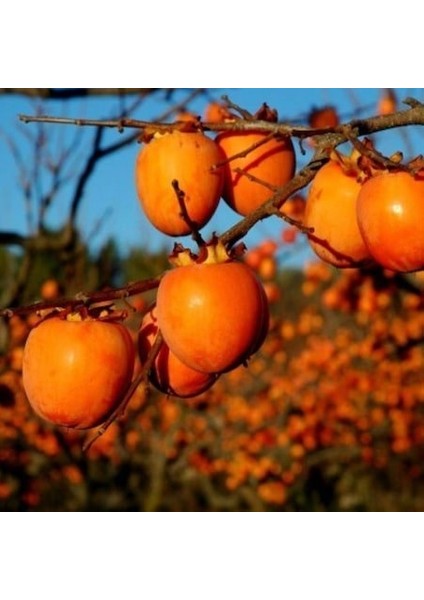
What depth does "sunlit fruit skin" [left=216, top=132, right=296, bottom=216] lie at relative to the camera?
2.82 feet

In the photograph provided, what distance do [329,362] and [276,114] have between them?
9.79ft

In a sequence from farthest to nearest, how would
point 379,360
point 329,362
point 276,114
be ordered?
point 329,362
point 379,360
point 276,114

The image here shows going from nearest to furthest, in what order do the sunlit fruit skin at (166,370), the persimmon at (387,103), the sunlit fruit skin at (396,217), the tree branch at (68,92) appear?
1. the sunlit fruit skin at (396,217)
2. the sunlit fruit skin at (166,370)
3. the tree branch at (68,92)
4. the persimmon at (387,103)

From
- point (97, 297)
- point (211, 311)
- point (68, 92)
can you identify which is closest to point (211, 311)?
point (211, 311)

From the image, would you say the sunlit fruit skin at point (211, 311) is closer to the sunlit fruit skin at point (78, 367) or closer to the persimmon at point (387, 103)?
the sunlit fruit skin at point (78, 367)

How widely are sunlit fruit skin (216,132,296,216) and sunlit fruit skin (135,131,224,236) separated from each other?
2 cm

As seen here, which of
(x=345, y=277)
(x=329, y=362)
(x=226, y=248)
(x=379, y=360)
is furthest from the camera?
(x=329, y=362)

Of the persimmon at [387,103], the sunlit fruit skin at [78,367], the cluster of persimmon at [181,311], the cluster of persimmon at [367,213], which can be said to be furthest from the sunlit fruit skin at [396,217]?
the persimmon at [387,103]

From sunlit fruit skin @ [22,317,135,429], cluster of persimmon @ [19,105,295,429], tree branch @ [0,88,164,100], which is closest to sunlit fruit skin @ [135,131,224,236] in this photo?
cluster of persimmon @ [19,105,295,429]

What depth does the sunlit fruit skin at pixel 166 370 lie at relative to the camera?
2.68ft
